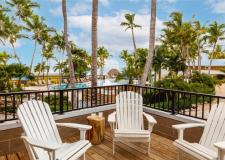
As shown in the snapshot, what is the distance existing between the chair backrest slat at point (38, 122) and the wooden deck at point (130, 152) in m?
0.87

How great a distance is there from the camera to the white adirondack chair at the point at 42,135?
254 centimetres

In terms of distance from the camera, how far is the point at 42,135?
9.84 feet

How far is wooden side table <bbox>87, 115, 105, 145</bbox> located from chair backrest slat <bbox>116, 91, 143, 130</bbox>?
40 cm

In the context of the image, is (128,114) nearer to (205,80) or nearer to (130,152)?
(130,152)

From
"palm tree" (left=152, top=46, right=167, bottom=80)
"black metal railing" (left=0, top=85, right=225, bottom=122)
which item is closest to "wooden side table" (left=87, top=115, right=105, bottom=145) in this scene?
"black metal railing" (left=0, top=85, right=225, bottom=122)

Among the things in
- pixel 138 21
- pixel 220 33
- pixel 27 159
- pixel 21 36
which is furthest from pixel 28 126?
pixel 220 33

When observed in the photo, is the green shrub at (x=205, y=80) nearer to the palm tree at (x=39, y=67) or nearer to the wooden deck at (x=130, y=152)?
the wooden deck at (x=130, y=152)

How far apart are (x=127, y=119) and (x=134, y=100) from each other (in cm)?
41

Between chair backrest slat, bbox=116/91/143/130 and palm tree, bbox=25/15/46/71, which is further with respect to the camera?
palm tree, bbox=25/15/46/71

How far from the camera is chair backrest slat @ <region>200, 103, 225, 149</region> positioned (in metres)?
3.06

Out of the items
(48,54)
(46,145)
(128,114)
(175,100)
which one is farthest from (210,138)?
(48,54)

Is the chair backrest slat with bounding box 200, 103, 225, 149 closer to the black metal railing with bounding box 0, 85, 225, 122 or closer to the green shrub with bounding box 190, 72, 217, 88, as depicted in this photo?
the black metal railing with bounding box 0, 85, 225, 122

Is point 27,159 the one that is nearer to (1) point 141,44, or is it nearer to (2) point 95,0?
(2) point 95,0

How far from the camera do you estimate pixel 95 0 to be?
8281mm
